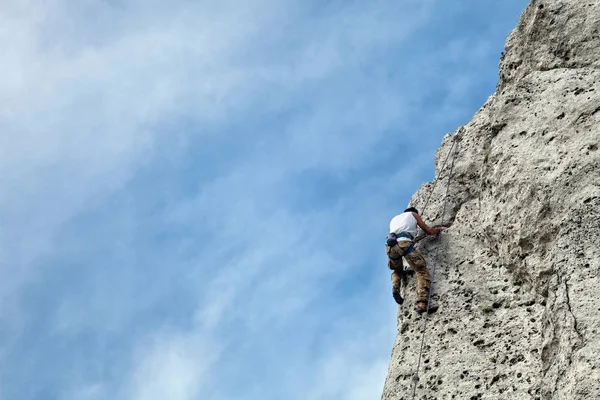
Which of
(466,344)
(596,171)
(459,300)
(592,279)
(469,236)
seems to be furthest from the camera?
(469,236)

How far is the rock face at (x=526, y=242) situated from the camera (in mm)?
9672

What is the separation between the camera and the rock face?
381 inches

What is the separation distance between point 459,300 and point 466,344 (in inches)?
36.1

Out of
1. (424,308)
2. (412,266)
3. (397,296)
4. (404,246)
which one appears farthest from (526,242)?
(397,296)

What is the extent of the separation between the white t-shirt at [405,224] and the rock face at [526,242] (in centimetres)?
35

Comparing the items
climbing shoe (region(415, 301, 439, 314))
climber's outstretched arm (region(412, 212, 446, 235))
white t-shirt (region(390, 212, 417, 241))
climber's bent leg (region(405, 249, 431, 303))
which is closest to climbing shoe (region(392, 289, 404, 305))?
climber's bent leg (region(405, 249, 431, 303))

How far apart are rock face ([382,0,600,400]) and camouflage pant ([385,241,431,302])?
0.20 m

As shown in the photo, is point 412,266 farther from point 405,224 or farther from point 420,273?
point 405,224

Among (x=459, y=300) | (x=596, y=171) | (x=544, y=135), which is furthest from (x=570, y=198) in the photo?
(x=459, y=300)

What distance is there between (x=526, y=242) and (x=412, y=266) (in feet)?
7.59

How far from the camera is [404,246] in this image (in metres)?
13.2

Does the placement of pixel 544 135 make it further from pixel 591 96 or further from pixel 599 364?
pixel 599 364

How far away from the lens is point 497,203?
1205cm

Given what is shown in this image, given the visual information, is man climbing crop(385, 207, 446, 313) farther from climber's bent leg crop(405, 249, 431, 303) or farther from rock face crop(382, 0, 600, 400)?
rock face crop(382, 0, 600, 400)
